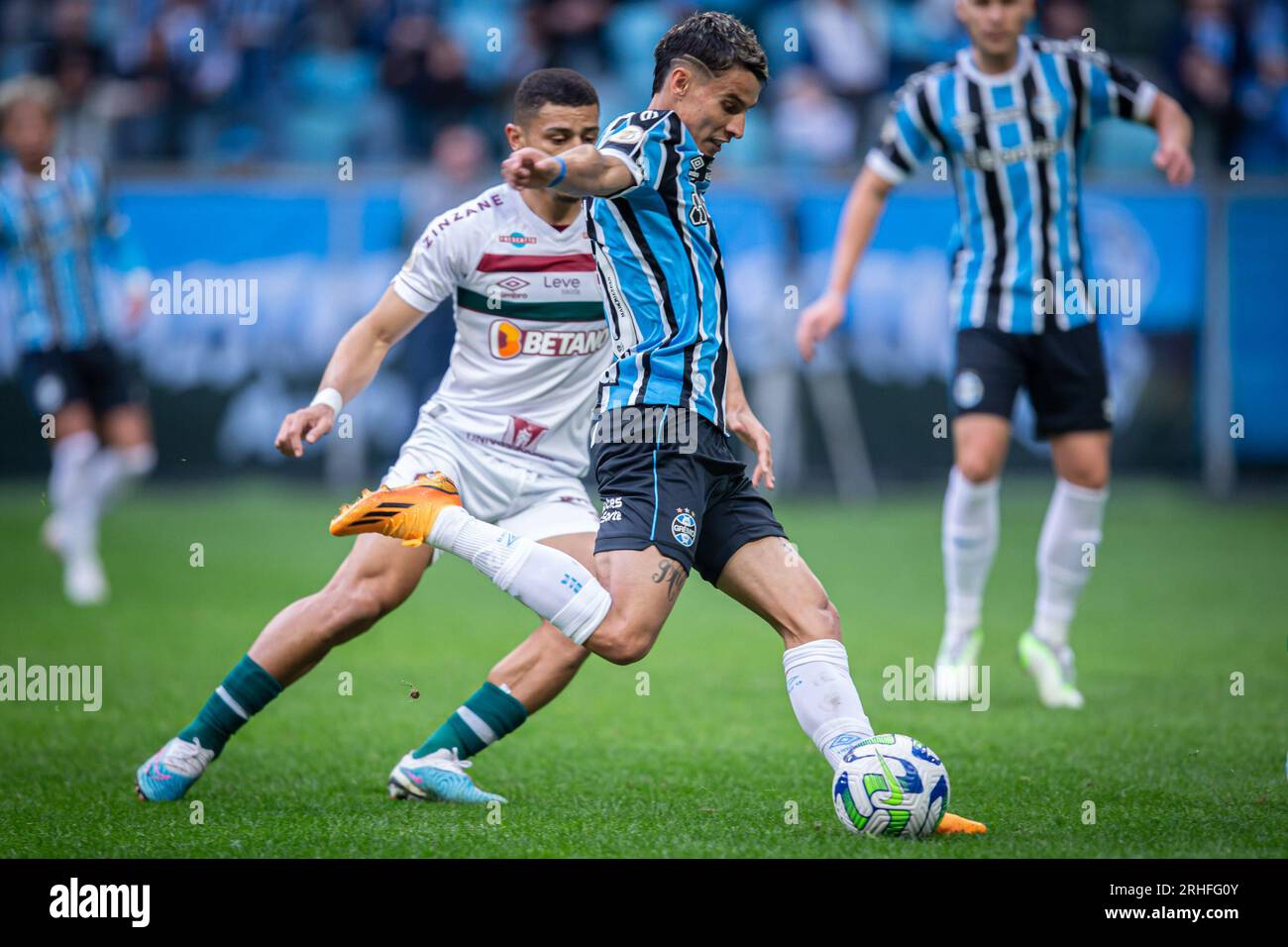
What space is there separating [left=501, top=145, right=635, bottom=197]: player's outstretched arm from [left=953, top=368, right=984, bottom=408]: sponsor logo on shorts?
2672 millimetres

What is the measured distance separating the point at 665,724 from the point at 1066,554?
70.2 inches

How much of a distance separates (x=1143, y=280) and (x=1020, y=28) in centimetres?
756

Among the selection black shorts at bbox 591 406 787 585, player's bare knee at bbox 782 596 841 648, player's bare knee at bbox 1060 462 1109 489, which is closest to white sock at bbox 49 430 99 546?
player's bare knee at bbox 1060 462 1109 489

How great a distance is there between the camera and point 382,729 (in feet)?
20.5

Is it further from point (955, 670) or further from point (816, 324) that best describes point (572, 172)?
point (955, 670)

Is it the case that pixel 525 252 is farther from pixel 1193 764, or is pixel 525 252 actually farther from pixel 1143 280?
pixel 1143 280

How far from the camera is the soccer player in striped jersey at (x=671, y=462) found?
4406 mm

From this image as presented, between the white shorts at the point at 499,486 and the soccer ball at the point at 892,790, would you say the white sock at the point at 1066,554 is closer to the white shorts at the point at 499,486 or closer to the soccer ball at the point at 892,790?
the white shorts at the point at 499,486

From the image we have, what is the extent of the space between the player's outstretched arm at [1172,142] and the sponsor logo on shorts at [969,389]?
3.41ft

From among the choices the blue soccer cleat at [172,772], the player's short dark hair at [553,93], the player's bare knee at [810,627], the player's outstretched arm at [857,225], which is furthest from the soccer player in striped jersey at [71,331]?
the player's bare knee at [810,627]

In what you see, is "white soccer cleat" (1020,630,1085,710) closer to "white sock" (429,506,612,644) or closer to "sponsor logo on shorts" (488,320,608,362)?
"sponsor logo on shorts" (488,320,608,362)

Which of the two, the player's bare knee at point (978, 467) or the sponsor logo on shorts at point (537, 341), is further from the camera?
the player's bare knee at point (978, 467)

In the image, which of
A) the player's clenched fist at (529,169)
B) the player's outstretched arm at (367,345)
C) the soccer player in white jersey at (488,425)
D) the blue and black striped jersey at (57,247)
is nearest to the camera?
the player's clenched fist at (529,169)

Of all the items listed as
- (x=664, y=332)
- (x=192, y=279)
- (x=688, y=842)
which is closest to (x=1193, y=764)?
(x=688, y=842)
